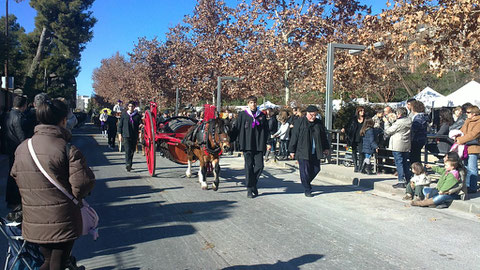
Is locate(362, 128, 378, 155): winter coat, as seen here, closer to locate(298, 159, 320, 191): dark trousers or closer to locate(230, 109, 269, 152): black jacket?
locate(298, 159, 320, 191): dark trousers

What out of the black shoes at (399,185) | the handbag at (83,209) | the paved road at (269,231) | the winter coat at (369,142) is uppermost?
the winter coat at (369,142)

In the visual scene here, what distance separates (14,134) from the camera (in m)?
6.38

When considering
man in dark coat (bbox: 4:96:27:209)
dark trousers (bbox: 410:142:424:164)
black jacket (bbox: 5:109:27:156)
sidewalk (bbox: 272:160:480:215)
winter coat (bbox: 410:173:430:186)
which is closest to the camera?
man in dark coat (bbox: 4:96:27:209)

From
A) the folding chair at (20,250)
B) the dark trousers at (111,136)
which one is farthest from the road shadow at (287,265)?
the dark trousers at (111,136)

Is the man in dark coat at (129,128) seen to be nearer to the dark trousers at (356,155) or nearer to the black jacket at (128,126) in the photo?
the black jacket at (128,126)

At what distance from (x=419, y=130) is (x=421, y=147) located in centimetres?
38

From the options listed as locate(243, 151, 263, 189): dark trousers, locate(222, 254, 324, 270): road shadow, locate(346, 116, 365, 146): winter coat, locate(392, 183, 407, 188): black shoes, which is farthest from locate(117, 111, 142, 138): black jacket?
locate(222, 254, 324, 270): road shadow

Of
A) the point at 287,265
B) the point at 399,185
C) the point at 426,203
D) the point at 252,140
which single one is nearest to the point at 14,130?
the point at 252,140

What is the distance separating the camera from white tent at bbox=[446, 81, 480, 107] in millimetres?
16828

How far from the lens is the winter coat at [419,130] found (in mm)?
8539

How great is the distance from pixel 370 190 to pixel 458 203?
83.7 inches

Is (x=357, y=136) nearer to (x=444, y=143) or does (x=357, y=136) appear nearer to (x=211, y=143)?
(x=444, y=143)

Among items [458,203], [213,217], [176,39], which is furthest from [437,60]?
[176,39]

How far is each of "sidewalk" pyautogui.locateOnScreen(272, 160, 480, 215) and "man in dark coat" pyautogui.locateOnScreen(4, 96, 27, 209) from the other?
705 cm
